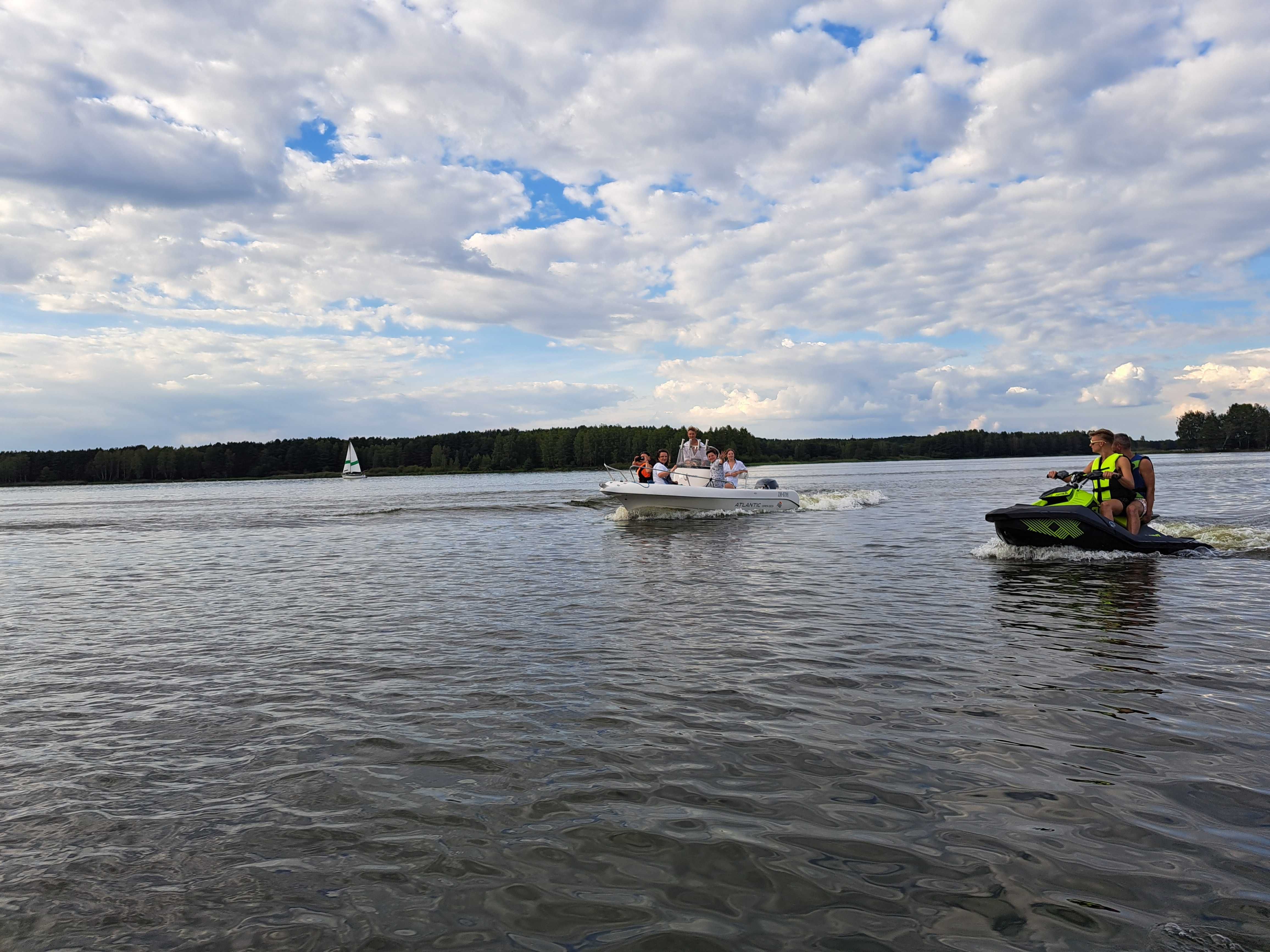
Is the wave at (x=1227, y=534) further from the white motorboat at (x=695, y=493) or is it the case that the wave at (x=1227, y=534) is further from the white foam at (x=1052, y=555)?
the white motorboat at (x=695, y=493)

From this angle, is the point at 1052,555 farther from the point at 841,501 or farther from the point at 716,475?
the point at 841,501

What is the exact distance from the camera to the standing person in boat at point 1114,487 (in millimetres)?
13781

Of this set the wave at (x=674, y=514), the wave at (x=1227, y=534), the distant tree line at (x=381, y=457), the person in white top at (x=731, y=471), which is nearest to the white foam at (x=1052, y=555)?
the wave at (x=1227, y=534)

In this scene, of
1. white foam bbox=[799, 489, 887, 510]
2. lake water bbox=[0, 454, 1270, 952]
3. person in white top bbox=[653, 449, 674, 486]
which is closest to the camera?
lake water bbox=[0, 454, 1270, 952]

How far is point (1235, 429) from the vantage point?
137 meters

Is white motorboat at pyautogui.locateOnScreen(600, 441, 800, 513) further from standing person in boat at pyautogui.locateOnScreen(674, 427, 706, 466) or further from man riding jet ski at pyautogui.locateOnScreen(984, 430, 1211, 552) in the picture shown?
man riding jet ski at pyautogui.locateOnScreen(984, 430, 1211, 552)

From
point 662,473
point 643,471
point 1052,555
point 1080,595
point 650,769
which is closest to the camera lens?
point 650,769

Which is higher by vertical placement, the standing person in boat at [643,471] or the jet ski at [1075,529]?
the standing person in boat at [643,471]

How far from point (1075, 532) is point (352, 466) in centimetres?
11460

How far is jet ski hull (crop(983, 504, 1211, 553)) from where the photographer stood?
527 inches

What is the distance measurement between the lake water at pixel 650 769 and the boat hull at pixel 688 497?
13821mm

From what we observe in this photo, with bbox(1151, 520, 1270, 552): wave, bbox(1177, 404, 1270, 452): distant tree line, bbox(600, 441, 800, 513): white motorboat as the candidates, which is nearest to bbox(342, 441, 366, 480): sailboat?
bbox(600, 441, 800, 513): white motorboat

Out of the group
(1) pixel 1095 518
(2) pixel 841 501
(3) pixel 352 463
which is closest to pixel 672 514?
(2) pixel 841 501

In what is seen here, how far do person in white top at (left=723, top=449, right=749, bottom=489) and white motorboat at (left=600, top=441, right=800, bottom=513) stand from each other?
0.71ft
